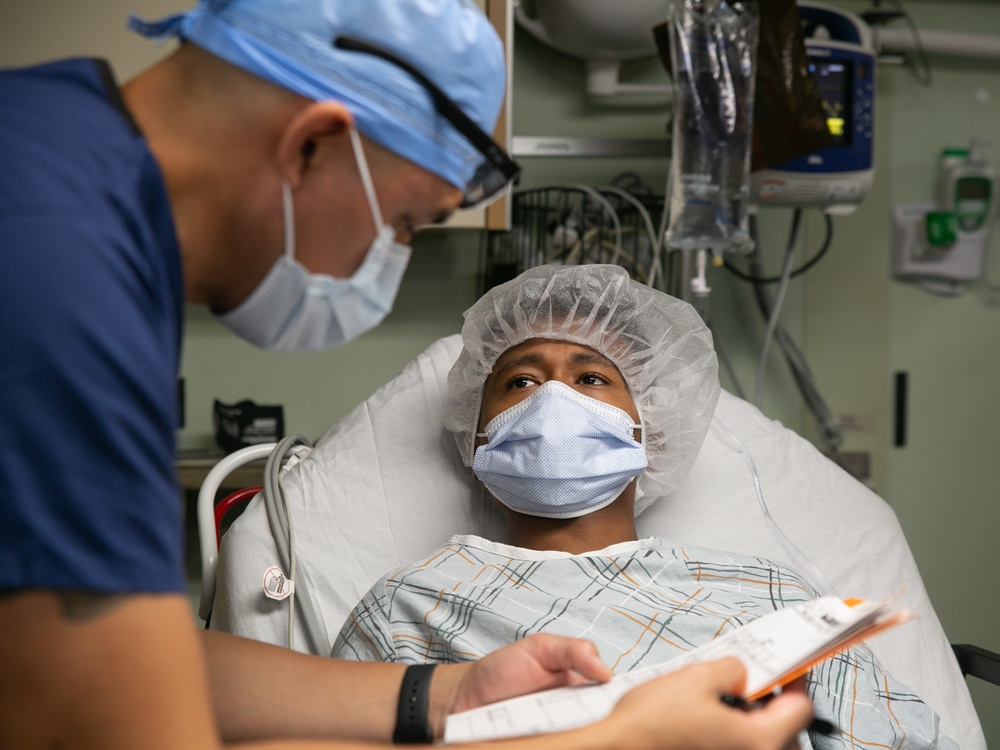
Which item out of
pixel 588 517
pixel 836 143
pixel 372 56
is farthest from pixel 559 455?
pixel 836 143

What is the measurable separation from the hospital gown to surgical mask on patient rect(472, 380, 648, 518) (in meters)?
0.09

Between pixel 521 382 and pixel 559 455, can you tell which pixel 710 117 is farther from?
pixel 559 455

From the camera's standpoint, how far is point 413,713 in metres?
1.11

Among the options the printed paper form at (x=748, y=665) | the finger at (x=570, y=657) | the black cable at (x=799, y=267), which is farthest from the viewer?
the black cable at (x=799, y=267)

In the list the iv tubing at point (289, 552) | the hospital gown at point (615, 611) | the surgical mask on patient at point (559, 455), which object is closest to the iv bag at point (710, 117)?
the surgical mask on patient at point (559, 455)

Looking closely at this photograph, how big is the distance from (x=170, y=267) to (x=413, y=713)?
0.63 metres

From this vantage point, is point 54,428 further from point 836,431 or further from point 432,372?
point 836,431

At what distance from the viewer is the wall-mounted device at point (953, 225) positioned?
9.66ft

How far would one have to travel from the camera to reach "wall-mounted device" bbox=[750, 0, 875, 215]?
7.75 feet

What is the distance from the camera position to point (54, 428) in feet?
2.02

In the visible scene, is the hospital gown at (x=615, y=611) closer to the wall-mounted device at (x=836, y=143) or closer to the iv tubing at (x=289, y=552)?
the iv tubing at (x=289, y=552)

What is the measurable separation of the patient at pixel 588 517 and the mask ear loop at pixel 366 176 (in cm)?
73

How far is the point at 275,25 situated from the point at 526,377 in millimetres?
935

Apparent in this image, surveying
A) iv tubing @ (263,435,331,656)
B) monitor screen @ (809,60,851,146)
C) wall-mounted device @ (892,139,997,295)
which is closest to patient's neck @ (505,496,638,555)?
iv tubing @ (263,435,331,656)
